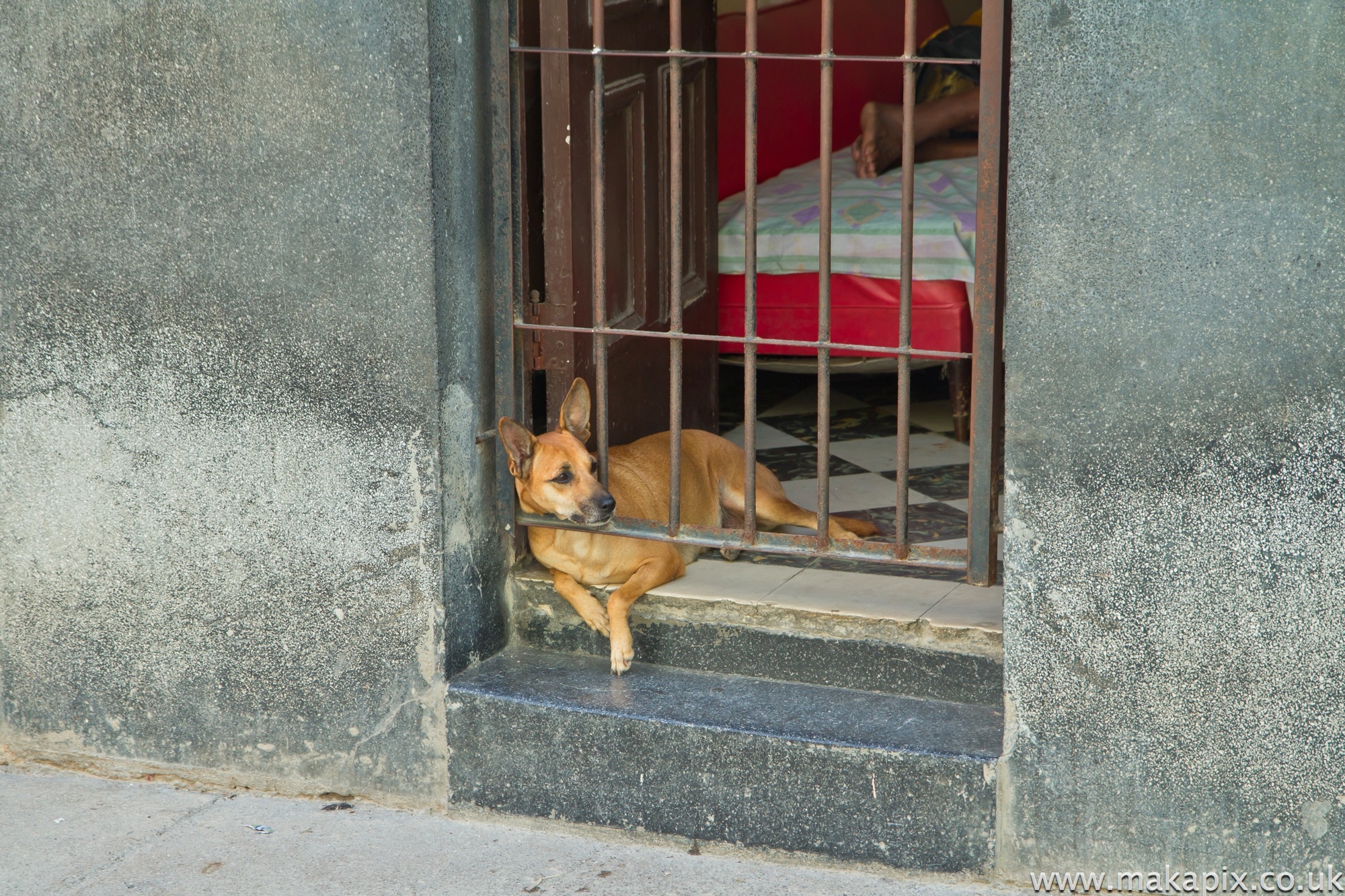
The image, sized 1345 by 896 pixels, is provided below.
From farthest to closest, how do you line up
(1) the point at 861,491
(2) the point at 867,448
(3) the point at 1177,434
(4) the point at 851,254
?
(4) the point at 851,254, (2) the point at 867,448, (1) the point at 861,491, (3) the point at 1177,434

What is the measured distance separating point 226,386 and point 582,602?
115 centimetres

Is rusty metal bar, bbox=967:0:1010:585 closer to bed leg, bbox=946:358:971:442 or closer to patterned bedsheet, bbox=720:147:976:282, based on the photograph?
patterned bedsheet, bbox=720:147:976:282

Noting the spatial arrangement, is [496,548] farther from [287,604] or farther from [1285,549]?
[1285,549]

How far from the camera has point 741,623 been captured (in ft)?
12.0

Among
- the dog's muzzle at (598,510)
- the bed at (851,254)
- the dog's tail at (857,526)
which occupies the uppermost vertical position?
the bed at (851,254)

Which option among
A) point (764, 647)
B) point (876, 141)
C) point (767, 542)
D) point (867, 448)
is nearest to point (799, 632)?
point (764, 647)

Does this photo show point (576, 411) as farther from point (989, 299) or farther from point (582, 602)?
point (989, 299)

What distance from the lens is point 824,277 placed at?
331 cm

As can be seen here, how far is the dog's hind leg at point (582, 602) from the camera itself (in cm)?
371

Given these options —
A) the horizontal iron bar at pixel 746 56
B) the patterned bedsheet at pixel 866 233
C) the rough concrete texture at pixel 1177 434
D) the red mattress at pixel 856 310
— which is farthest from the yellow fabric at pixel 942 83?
the rough concrete texture at pixel 1177 434

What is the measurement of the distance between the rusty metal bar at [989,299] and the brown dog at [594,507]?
50 cm

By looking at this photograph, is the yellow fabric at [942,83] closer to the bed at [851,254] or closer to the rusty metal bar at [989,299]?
the bed at [851,254]

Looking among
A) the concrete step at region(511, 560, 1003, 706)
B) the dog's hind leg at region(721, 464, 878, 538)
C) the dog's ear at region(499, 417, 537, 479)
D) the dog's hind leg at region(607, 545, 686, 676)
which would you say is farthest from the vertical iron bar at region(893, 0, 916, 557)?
the dog's ear at region(499, 417, 537, 479)

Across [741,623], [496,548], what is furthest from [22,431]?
[741,623]
